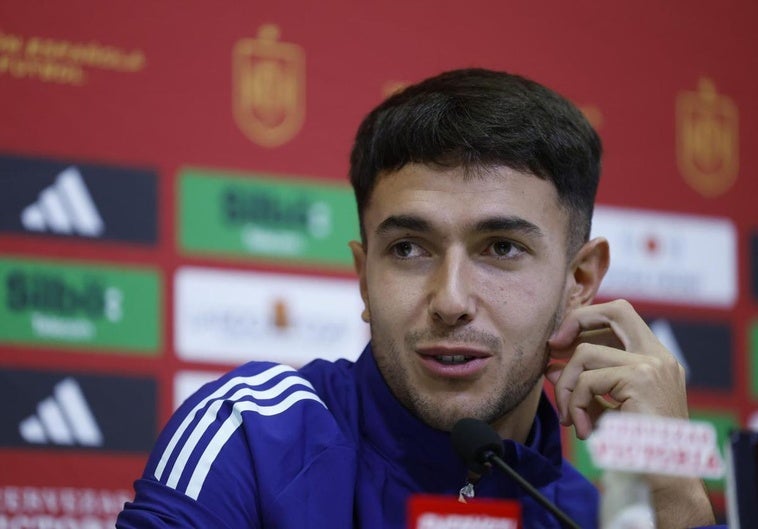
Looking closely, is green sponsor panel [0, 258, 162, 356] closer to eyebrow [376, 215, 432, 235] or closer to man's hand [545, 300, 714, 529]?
eyebrow [376, 215, 432, 235]

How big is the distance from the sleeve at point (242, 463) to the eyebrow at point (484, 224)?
28 cm

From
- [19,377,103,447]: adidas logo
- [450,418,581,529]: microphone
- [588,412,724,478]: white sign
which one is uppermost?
[19,377,103,447]: adidas logo

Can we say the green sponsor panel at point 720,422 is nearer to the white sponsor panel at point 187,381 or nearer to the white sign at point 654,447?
the white sponsor panel at point 187,381

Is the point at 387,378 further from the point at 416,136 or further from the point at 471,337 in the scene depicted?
the point at 416,136

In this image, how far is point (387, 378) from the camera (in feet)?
5.85

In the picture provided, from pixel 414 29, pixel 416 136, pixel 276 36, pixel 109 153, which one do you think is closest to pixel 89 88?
pixel 109 153

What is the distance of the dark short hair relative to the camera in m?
1.76

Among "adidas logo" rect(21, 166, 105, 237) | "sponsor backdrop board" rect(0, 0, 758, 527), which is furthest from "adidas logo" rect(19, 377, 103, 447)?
"adidas logo" rect(21, 166, 105, 237)

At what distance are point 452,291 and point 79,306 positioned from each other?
1.07 meters

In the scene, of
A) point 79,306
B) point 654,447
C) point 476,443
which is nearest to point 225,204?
point 79,306

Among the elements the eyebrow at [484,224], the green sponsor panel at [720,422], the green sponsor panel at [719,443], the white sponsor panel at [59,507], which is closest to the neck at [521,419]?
the eyebrow at [484,224]

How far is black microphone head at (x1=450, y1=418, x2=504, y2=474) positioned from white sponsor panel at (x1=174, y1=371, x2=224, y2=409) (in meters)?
1.25

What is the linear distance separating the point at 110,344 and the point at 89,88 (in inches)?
20.5

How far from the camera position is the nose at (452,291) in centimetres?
165
